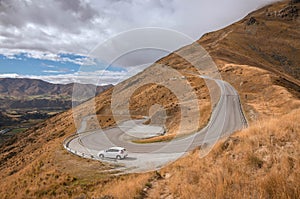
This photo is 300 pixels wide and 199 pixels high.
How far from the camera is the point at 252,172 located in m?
6.99

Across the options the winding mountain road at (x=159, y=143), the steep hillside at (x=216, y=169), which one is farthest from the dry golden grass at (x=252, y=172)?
the winding mountain road at (x=159, y=143)

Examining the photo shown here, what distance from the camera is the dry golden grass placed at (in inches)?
209

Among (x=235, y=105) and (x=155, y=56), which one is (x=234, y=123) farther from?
(x=155, y=56)

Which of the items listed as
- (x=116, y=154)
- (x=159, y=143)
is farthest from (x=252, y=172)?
(x=159, y=143)

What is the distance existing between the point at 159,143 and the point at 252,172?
26962 millimetres

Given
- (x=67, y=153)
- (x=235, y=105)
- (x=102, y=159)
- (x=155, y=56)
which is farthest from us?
(x=235, y=105)

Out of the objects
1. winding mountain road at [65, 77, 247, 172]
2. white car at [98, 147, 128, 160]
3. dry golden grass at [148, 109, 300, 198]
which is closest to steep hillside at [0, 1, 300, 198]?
dry golden grass at [148, 109, 300, 198]

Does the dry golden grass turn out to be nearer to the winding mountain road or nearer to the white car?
the winding mountain road

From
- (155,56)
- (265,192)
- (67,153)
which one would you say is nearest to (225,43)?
(67,153)

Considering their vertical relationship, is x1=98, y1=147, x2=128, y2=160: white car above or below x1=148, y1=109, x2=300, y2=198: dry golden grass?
below

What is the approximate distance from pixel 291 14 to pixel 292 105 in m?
180

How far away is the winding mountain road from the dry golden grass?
11.2 metres

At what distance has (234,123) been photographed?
36.9 m

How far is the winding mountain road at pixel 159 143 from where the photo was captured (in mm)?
24205
